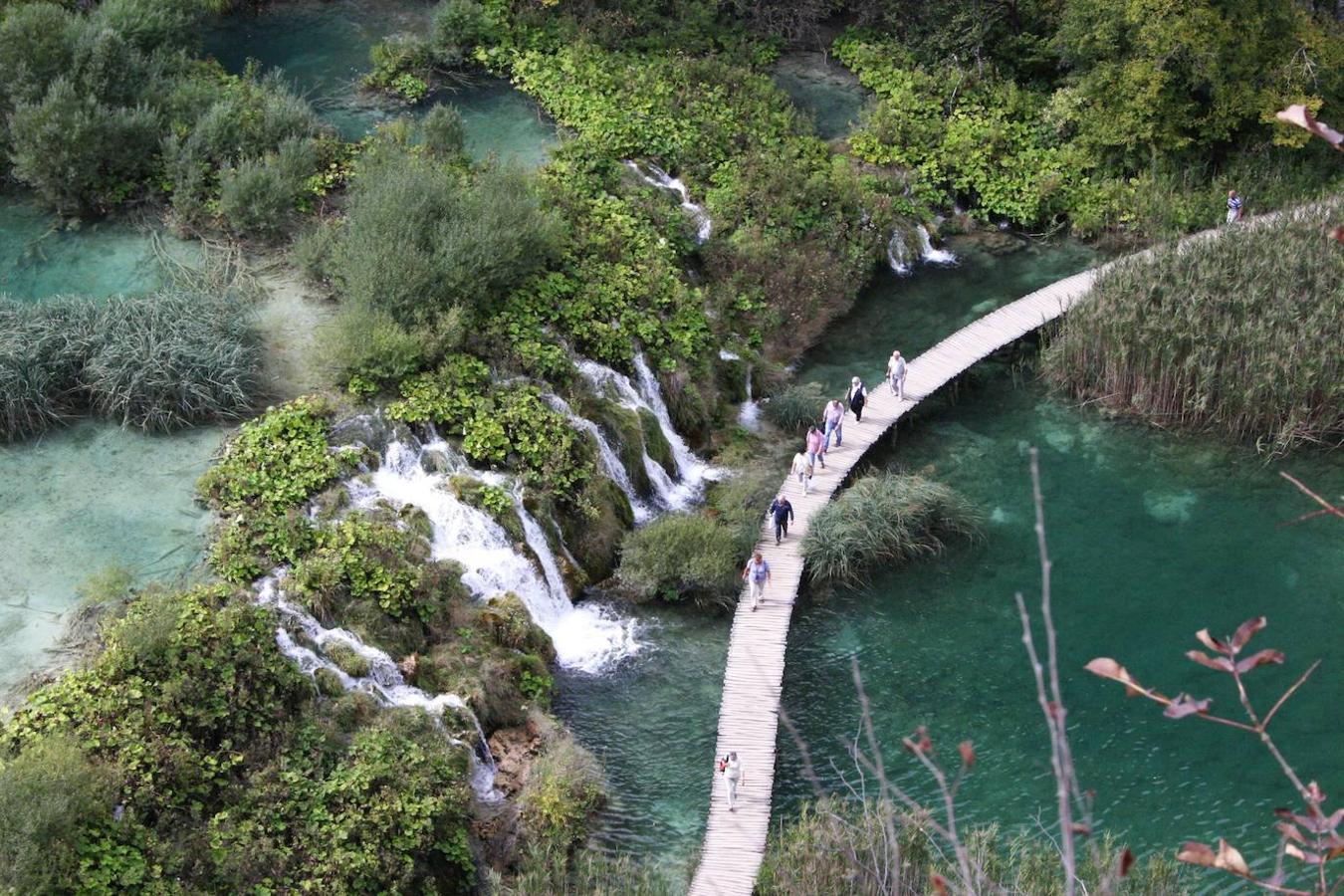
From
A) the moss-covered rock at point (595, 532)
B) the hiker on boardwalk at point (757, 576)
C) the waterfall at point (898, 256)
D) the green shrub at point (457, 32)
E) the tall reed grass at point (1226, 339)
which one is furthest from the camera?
the green shrub at point (457, 32)

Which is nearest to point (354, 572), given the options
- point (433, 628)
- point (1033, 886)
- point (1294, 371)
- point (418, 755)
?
point (433, 628)

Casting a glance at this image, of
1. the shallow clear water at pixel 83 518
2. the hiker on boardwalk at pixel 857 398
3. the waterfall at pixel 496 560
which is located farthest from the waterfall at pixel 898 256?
the shallow clear water at pixel 83 518

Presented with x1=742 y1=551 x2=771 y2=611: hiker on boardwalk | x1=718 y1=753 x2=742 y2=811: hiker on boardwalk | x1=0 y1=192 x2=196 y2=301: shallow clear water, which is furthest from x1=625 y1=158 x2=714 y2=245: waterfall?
x1=718 y1=753 x2=742 y2=811: hiker on boardwalk

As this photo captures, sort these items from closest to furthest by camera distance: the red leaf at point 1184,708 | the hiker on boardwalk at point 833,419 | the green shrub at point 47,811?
the red leaf at point 1184,708 → the green shrub at point 47,811 → the hiker on boardwalk at point 833,419

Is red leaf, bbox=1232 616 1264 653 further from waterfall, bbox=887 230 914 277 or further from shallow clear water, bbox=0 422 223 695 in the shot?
waterfall, bbox=887 230 914 277

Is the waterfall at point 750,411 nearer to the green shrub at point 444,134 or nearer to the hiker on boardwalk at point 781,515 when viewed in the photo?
the hiker on boardwalk at point 781,515

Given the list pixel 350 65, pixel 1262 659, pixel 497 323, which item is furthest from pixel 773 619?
pixel 350 65

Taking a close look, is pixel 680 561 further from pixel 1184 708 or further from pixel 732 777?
pixel 1184 708
